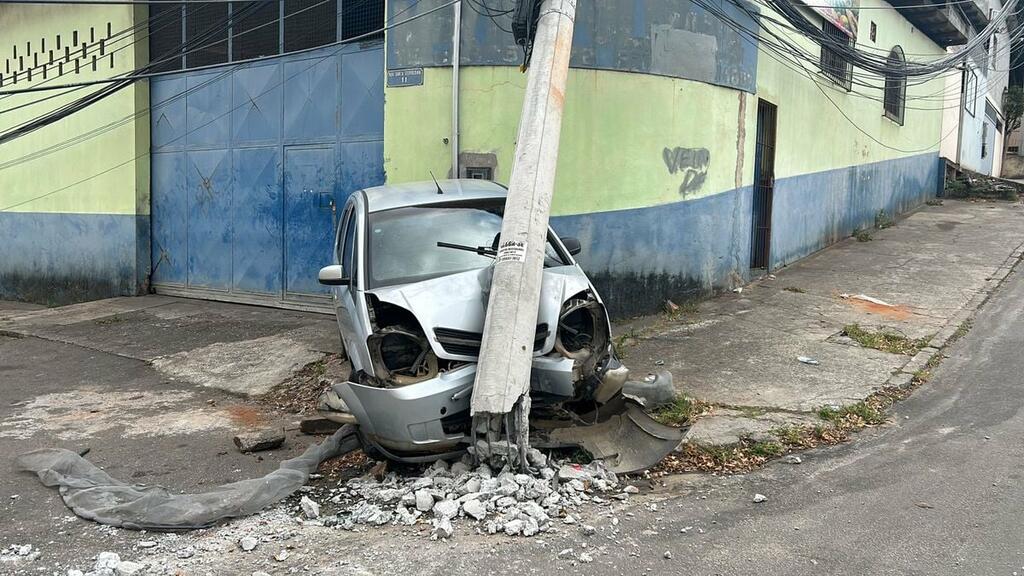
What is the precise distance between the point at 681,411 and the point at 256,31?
9234 mm

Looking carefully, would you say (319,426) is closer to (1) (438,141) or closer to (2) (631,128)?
(1) (438,141)

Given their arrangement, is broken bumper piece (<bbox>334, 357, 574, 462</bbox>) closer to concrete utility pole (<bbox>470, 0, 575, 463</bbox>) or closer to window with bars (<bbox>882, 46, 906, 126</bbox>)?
concrete utility pole (<bbox>470, 0, 575, 463</bbox>)

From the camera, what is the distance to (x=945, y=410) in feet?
22.2

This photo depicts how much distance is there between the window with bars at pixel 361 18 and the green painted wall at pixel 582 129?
1313 mm

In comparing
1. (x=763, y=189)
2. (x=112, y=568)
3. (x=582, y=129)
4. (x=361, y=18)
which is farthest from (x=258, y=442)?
(x=763, y=189)

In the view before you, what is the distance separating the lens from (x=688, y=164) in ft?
34.6

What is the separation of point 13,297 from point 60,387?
927 centimetres

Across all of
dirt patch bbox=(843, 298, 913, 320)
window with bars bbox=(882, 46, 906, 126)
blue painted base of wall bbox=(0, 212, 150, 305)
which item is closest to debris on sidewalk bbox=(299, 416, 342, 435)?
dirt patch bbox=(843, 298, 913, 320)

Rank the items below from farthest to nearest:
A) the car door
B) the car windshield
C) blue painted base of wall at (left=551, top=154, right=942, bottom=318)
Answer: blue painted base of wall at (left=551, top=154, right=942, bottom=318), the car windshield, the car door

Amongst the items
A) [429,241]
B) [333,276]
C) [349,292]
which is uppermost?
[429,241]

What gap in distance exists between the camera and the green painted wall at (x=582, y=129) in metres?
9.71

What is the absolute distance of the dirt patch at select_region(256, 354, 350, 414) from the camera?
8117 millimetres

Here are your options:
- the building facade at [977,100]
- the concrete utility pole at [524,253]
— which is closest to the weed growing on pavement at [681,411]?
the concrete utility pole at [524,253]

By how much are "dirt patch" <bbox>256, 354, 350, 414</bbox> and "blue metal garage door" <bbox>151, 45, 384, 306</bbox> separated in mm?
2932
